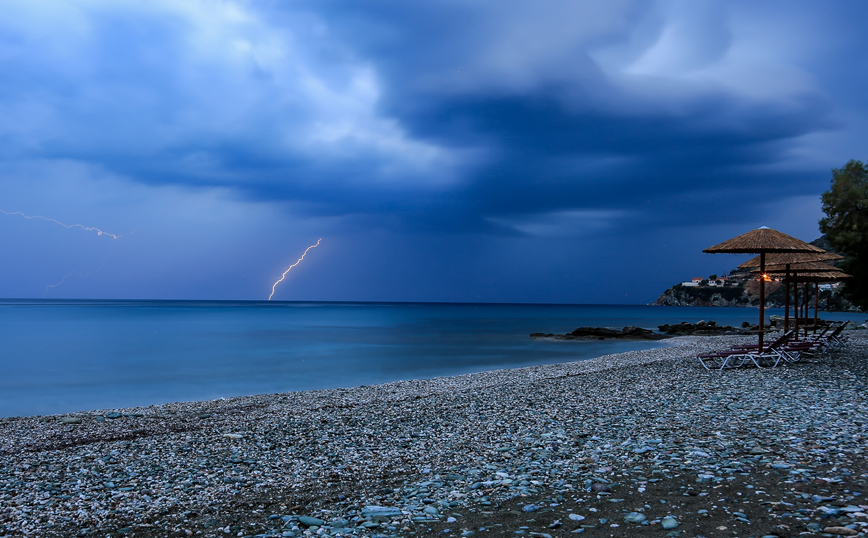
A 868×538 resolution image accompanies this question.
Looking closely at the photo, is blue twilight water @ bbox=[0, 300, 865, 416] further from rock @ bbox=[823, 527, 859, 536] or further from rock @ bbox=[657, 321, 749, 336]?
rock @ bbox=[823, 527, 859, 536]

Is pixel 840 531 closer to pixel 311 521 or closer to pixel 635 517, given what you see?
pixel 635 517

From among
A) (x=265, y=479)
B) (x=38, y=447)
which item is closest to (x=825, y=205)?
(x=265, y=479)

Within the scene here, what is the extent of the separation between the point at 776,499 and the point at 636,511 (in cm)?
128

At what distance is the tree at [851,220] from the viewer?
3023 cm

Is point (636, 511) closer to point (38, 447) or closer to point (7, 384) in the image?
point (38, 447)

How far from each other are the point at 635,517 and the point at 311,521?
9.94ft

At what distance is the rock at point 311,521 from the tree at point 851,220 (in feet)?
118

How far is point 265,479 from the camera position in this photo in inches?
261

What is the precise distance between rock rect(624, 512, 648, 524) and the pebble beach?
18 mm

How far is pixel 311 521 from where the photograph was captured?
5051 mm

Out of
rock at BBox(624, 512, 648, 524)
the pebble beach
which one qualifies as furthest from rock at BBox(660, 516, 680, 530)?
rock at BBox(624, 512, 648, 524)

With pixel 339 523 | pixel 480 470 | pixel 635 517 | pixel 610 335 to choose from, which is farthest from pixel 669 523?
pixel 610 335

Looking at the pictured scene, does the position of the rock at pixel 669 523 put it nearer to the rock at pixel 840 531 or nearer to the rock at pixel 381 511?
the rock at pixel 840 531

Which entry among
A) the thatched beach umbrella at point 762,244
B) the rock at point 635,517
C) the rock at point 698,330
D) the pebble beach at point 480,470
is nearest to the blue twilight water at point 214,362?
the pebble beach at point 480,470
